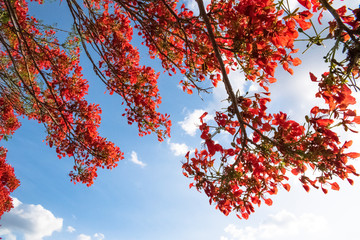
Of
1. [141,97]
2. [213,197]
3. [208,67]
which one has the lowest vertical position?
[213,197]

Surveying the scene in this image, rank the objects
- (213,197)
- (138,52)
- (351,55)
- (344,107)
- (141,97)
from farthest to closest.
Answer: (138,52), (141,97), (213,197), (344,107), (351,55)

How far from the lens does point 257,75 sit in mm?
2123

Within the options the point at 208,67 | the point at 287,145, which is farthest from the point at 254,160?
the point at 208,67

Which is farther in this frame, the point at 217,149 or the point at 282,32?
the point at 217,149

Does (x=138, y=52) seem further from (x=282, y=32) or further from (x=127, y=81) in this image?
(x=282, y=32)

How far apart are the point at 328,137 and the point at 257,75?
2.59 ft

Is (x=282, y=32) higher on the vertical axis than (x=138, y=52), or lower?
lower

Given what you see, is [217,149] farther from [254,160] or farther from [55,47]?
[55,47]

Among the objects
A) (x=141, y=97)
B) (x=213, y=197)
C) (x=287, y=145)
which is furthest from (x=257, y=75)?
(x=141, y=97)

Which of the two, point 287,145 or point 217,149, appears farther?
point 217,149

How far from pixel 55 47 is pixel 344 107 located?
507cm

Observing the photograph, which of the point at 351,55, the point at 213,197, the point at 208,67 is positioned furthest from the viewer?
the point at 208,67

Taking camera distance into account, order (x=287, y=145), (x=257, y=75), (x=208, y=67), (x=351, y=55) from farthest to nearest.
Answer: (x=208, y=67) < (x=257, y=75) < (x=287, y=145) < (x=351, y=55)

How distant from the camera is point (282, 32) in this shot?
1.65 metres
